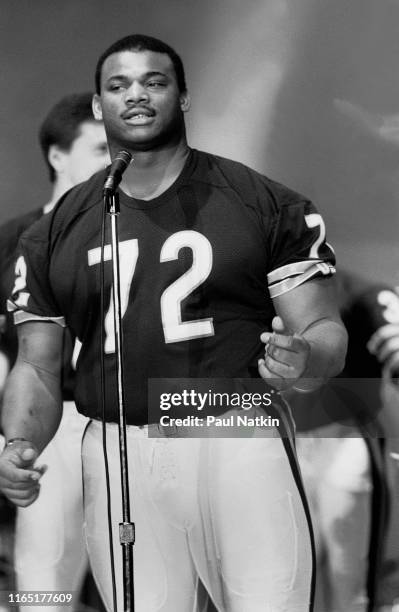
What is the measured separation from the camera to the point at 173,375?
2498 millimetres

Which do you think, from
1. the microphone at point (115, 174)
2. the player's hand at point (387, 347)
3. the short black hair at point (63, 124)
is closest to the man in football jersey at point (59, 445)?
the short black hair at point (63, 124)

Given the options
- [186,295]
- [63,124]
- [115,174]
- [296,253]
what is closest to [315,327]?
[296,253]

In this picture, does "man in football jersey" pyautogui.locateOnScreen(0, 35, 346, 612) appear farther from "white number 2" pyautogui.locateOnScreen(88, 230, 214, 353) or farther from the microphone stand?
the microphone stand

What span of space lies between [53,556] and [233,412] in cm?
71

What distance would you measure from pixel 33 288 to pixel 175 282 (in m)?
0.44

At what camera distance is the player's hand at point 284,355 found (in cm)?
218

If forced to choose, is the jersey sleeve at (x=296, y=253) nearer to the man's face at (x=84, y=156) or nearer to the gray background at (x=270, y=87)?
the gray background at (x=270, y=87)

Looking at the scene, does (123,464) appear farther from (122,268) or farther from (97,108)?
(97,108)

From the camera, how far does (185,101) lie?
2662mm

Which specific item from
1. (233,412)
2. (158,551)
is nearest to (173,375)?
(233,412)

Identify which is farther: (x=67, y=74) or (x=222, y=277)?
(x=67, y=74)

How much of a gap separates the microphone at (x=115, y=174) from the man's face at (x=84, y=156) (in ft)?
1.63

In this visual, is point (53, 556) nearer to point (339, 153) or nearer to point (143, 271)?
point (143, 271)

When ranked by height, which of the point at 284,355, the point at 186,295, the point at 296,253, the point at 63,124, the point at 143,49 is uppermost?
the point at 143,49
